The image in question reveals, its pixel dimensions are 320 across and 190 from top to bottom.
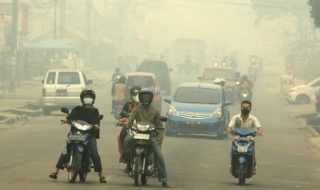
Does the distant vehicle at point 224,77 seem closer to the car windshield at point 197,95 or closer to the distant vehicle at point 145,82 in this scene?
the distant vehicle at point 145,82

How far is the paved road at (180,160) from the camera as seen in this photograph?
1477cm

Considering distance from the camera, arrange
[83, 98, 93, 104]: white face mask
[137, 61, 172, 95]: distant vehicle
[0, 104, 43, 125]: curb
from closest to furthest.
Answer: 1. [83, 98, 93, 104]: white face mask
2. [0, 104, 43, 125]: curb
3. [137, 61, 172, 95]: distant vehicle

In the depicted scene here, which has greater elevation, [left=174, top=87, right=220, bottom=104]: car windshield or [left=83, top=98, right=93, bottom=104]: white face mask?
[left=83, top=98, right=93, bottom=104]: white face mask

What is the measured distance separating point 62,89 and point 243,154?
20.2 meters

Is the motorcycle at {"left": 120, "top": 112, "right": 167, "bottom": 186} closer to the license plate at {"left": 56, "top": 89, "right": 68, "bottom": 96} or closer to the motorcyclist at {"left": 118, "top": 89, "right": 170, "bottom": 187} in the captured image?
the motorcyclist at {"left": 118, "top": 89, "right": 170, "bottom": 187}

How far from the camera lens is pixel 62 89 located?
34.6 meters

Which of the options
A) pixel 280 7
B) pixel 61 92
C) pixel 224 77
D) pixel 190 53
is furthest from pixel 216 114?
pixel 280 7

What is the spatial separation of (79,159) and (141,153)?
3.12 feet

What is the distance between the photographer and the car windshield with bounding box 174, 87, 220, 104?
27453 mm

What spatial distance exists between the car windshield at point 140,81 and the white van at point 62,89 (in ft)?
6.72

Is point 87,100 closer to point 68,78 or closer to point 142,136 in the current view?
point 142,136

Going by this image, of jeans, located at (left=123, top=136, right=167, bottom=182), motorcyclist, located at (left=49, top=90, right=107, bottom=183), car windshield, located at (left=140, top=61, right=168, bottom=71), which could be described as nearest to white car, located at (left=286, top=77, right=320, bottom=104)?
car windshield, located at (left=140, top=61, right=168, bottom=71)

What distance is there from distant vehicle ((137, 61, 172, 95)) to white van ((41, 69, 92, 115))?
16258mm

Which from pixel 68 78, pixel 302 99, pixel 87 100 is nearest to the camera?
pixel 87 100
